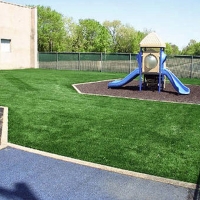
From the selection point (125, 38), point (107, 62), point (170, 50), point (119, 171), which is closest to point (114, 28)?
point (125, 38)

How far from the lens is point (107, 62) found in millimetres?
29781

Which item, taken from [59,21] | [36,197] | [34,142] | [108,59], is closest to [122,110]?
[34,142]

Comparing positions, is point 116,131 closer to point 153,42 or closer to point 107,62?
point 153,42

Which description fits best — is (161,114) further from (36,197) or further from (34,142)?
(36,197)

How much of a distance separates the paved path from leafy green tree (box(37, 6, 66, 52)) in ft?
224

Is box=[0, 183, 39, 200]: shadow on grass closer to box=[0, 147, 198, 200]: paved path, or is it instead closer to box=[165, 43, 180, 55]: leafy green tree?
box=[0, 147, 198, 200]: paved path

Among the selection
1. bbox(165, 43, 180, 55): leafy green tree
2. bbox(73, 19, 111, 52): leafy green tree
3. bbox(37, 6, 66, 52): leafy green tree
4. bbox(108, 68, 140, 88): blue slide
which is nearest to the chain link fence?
A: bbox(108, 68, 140, 88): blue slide

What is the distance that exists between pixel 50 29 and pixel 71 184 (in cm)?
7038

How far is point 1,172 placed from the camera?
4980 millimetres

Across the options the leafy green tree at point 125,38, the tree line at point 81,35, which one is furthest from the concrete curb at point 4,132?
the leafy green tree at point 125,38

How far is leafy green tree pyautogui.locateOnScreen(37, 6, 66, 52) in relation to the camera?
2781 inches

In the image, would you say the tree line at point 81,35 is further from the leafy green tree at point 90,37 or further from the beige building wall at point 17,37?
the beige building wall at point 17,37

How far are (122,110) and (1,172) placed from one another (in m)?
A: 5.84

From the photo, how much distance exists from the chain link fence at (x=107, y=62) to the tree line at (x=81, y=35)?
39498 mm
